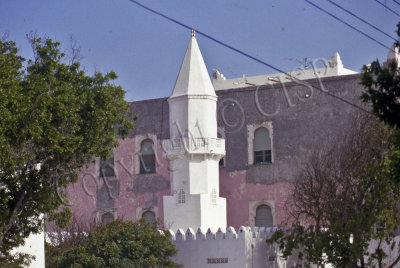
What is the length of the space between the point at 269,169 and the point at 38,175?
18.3m

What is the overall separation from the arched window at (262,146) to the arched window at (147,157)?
5081mm

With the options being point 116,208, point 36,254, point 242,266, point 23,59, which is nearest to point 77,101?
point 23,59

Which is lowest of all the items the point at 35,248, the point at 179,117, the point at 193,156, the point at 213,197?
the point at 35,248

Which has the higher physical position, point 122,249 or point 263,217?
point 263,217

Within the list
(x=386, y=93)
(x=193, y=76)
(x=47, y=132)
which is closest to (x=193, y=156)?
(x=193, y=76)

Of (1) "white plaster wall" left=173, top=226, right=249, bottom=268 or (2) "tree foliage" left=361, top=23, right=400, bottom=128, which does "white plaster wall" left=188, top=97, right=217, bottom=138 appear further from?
(2) "tree foliage" left=361, top=23, right=400, bottom=128

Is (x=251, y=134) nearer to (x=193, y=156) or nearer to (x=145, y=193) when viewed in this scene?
(x=193, y=156)

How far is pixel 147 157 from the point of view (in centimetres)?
4441

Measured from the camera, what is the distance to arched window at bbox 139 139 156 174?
44.2 m

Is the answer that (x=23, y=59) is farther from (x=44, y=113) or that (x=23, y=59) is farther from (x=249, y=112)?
(x=249, y=112)

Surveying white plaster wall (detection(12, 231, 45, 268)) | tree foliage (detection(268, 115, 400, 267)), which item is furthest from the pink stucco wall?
white plaster wall (detection(12, 231, 45, 268))

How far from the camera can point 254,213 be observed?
41.2 m

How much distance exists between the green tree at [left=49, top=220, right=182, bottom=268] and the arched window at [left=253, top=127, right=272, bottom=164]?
375 inches

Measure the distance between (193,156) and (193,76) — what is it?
3216 millimetres
